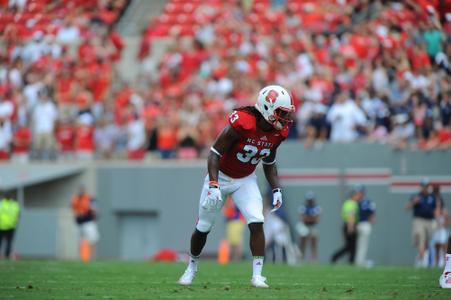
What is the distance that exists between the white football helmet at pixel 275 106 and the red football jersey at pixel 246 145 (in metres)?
0.14

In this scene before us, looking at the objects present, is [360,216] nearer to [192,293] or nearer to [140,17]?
[140,17]

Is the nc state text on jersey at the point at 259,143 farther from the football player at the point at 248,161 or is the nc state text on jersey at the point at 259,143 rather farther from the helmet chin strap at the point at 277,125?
the helmet chin strap at the point at 277,125

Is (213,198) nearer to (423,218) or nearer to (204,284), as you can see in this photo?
(204,284)

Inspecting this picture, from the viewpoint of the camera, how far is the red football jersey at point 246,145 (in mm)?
9305

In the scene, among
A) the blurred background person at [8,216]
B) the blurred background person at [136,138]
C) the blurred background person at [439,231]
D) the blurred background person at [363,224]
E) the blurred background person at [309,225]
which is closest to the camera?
the blurred background person at [439,231]

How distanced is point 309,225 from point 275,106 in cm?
1081

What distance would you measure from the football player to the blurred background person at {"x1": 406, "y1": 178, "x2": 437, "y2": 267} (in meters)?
9.13

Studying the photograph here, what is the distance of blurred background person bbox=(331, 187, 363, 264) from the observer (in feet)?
62.5

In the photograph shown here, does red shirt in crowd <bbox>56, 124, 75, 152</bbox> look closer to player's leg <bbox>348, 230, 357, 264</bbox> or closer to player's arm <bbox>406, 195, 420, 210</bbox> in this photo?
player's leg <bbox>348, 230, 357, 264</bbox>

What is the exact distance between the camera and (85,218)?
65.7 ft

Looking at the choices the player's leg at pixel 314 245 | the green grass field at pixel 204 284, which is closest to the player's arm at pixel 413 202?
the player's leg at pixel 314 245

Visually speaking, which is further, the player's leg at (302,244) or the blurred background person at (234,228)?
the player's leg at (302,244)

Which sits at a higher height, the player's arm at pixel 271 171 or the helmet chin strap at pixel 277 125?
Answer: the helmet chin strap at pixel 277 125

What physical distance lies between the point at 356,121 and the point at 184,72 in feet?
13.9
